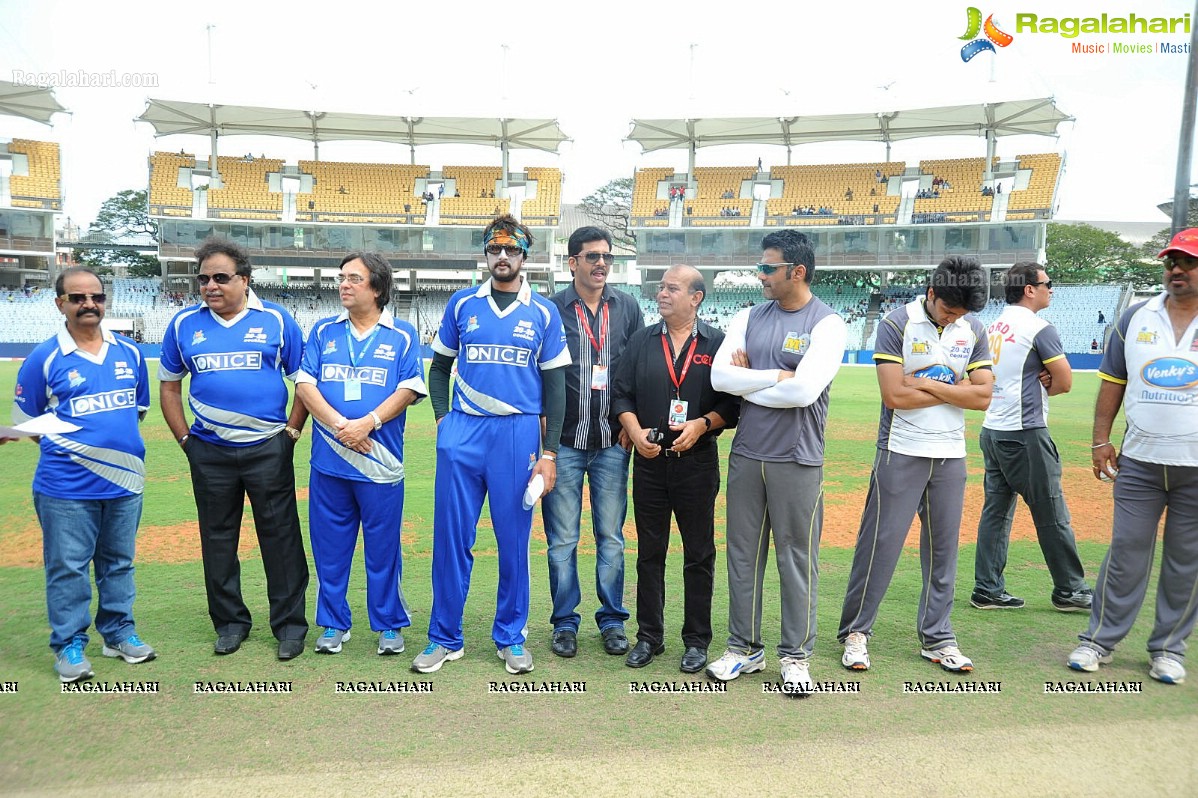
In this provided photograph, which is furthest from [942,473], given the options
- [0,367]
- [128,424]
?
[0,367]

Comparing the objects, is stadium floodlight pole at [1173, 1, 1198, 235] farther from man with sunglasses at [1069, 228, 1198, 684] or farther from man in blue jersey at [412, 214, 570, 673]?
man in blue jersey at [412, 214, 570, 673]

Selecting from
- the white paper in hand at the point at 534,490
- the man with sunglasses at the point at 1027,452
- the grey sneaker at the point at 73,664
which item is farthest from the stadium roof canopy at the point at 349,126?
the grey sneaker at the point at 73,664

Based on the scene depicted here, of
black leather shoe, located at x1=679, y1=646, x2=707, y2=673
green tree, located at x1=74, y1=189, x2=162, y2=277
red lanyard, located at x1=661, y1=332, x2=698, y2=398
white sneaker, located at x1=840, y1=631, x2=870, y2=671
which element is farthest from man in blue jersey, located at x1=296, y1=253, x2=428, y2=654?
green tree, located at x1=74, y1=189, x2=162, y2=277

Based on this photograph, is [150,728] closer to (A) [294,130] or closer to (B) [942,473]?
(B) [942,473]

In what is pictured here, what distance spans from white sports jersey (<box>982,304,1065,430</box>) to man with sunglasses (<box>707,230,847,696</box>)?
1798 millimetres

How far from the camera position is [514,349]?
434cm

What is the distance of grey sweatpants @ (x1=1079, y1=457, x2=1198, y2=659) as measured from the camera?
167 inches

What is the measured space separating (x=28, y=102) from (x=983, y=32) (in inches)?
1968

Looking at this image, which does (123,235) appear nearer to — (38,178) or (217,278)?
(38,178)

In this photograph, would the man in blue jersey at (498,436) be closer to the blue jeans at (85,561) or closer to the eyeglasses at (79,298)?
the blue jeans at (85,561)

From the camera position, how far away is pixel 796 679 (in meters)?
3.96

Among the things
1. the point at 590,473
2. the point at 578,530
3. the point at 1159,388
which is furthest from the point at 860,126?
the point at 578,530

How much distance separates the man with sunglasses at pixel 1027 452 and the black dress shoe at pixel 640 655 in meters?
2.42

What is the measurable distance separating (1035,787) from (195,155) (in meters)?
52.0
